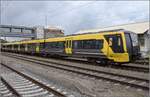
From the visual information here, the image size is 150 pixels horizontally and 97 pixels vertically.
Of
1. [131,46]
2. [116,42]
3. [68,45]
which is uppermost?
[116,42]

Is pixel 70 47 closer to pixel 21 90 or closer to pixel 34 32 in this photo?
pixel 21 90

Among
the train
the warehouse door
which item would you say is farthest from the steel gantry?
the train

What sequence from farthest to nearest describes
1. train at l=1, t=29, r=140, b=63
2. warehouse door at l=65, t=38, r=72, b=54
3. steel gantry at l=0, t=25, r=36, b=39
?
steel gantry at l=0, t=25, r=36, b=39 → warehouse door at l=65, t=38, r=72, b=54 → train at l=1, t=29, r=140, b=63

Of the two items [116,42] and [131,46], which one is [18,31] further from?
[131,46]

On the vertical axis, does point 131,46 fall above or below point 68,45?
below

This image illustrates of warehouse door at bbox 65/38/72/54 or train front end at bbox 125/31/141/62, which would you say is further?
warehouse door at bbox 65/38/72/54

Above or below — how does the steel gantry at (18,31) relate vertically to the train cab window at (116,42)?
above

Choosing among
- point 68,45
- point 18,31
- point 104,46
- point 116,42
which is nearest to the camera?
point 116,42

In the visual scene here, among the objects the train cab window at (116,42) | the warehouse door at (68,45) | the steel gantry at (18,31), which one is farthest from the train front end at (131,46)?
the steel gantry at (18,31)

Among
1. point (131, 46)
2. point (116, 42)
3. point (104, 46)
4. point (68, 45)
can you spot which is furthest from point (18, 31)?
point (131, 46)

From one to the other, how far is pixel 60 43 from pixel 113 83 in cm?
1793

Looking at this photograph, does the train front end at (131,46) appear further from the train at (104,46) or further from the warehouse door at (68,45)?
the warehouse door at (68,45)

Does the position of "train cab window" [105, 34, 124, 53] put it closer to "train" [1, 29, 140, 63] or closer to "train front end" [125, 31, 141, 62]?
"train" [1, 29, 140, 63]

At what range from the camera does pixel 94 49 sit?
22828 millimetres
